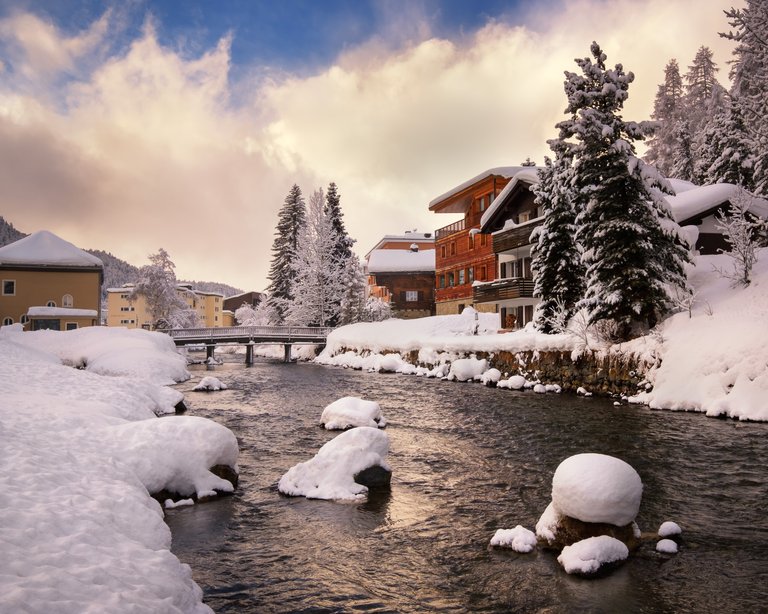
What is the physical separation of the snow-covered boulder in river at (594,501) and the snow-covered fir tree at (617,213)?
16.5 m

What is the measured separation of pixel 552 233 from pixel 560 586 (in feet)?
85.1

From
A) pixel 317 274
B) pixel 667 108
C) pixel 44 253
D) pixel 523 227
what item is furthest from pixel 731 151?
pixel 44 253

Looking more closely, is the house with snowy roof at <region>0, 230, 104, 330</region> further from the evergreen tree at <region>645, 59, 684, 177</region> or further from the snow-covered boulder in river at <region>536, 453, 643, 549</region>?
the evergreen tree at <region>645, 59, 684, 177</region>

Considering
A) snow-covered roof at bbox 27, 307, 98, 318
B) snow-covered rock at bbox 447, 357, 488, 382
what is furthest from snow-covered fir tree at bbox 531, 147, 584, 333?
snow-covered roof at bbox 27, 307, 98, 318

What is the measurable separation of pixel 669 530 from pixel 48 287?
179ft

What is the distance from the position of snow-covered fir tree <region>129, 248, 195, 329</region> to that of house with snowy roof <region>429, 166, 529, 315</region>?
31.6 m

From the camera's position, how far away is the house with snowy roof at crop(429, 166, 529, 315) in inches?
1834

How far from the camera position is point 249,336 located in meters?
48.4

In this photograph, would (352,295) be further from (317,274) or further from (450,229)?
(450,229)

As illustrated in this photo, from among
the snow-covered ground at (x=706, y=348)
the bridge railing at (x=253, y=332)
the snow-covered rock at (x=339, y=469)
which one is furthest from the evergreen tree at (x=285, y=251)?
the snow-covered rock at (x=339, y=469)

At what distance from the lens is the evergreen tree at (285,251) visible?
2549 inches

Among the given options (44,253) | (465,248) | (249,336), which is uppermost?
(465,248)

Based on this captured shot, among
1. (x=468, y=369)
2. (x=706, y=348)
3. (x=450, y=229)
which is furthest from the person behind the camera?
(x=450, y=229)

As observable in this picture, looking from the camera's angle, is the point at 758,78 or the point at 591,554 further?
the point at 758,78
